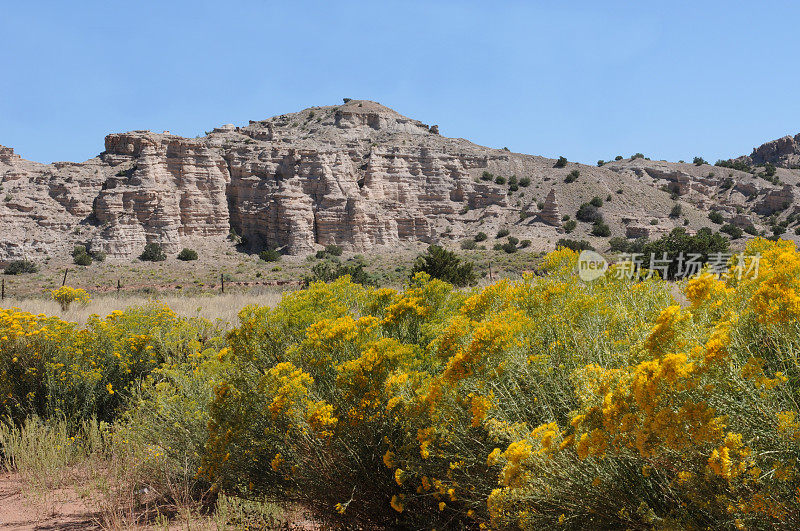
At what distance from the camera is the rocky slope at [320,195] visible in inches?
1777

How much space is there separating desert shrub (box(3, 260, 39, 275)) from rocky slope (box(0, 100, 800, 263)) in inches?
102

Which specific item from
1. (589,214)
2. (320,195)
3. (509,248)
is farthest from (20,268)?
(589,214)

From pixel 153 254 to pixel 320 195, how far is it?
53.4 ft

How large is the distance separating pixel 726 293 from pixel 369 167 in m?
52.9

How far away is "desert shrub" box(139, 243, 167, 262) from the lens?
42.7 meters

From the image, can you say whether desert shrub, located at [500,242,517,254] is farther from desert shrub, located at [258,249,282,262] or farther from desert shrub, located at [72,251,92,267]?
→ desert shrub, located at [72,251,92,267]

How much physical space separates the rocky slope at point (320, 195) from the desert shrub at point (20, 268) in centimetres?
259

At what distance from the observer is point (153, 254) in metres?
42.8

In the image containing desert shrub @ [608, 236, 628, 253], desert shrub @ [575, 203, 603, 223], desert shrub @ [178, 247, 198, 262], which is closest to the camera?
desert shrub @ [178, 247, 198, 262]

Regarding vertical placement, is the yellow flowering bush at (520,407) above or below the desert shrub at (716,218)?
below

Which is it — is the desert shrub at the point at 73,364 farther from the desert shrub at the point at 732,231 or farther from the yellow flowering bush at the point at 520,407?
the desert shrub at the point at 732,231

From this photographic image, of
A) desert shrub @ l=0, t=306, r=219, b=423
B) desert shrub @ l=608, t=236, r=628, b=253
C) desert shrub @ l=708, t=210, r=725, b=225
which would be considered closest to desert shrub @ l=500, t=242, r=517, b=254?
desert shrub @ l=608, t=236, r=628, b=253

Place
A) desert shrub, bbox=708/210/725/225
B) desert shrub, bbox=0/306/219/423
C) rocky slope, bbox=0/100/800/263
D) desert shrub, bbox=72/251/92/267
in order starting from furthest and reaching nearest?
desert shrub, bbox=708/210/725/225 → rocky slope, bbox=0/100/800/263 → desert shrub, bbox=72/251/92/267 → desert shrub, bbox=0/306/219/423

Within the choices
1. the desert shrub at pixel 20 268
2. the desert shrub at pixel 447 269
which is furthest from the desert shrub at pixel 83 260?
the desert shrub at pixel 447 269
